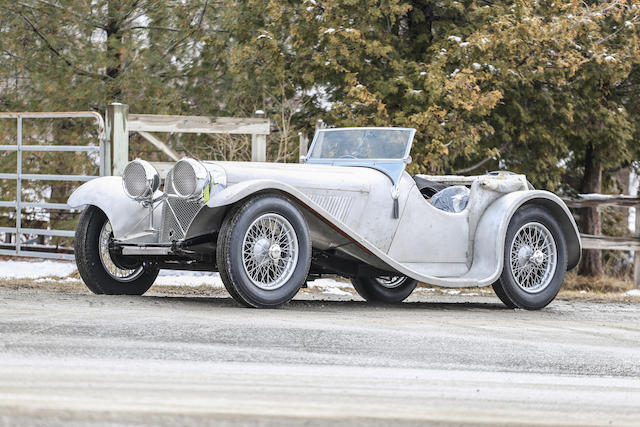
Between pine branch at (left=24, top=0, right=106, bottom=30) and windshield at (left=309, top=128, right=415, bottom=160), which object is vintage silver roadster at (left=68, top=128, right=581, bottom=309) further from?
pine branch at (left=24, top=0, right=106, bottom=30)

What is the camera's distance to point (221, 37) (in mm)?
17031

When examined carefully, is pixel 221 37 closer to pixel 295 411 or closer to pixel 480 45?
pixel 480 45

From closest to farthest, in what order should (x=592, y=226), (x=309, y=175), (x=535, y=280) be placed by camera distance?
(x=309, y=175) → (x=535, y=280) → (x=592, y=226)

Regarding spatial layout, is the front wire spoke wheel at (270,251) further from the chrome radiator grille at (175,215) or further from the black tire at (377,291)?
the black tire at (377,291)

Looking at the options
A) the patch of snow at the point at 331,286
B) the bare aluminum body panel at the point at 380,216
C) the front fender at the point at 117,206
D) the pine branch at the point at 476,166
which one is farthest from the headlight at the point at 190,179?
the pine branch at the point at 476,166

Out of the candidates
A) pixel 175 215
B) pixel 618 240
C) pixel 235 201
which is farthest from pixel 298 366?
pixel 618 240

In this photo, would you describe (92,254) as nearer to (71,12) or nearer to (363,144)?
(363,144)

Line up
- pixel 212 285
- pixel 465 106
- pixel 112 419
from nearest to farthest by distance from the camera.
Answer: pixel 112 419
pixel 212 285
pixel 465 106

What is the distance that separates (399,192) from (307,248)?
138cm

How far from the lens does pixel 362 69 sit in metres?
14.9

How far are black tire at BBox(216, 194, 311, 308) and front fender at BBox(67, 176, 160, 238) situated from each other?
1.23 meters

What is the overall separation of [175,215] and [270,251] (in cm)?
89

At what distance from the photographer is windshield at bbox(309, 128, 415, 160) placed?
29.6 ft

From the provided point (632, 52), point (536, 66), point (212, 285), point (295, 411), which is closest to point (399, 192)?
point (212, 285)
